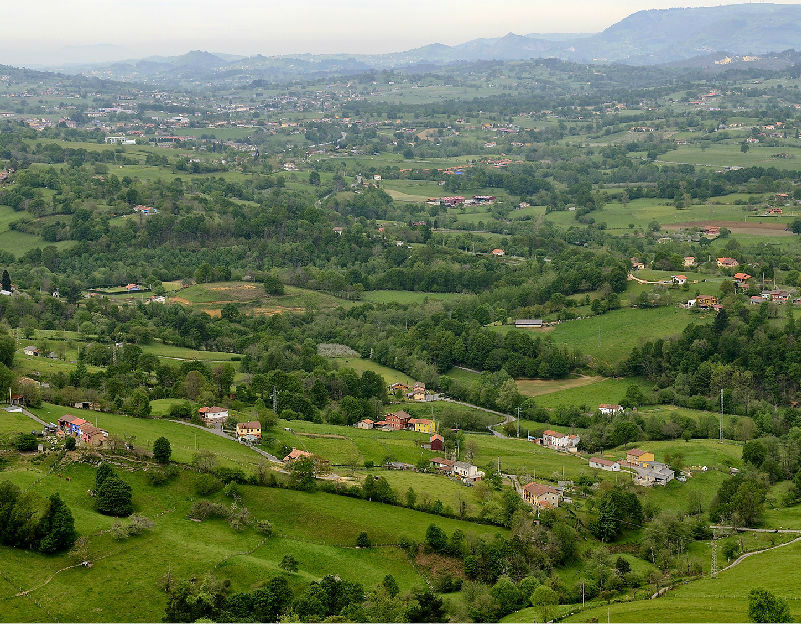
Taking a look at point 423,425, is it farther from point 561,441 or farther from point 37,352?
point 37,352

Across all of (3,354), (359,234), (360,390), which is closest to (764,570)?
(360,390)

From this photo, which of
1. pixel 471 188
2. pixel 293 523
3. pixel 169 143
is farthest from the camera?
pixel 169 143

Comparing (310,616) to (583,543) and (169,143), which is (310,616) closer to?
(583,543)

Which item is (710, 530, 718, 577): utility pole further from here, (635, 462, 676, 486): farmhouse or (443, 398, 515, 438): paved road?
(443, 398, 515, 438): paved road

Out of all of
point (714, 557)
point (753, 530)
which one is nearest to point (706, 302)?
point (753, 530)

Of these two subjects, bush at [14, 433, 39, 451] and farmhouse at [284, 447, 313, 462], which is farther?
farmhouse at [284, 447, 313, 462]

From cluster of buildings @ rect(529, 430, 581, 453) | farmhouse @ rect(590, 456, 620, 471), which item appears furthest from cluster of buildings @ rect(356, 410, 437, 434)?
farmhouse @ rect(590, 456, 620, 471)
